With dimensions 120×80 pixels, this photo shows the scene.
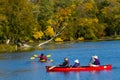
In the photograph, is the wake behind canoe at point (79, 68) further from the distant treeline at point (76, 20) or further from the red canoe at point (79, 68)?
the distant treeline at point (76, 20)

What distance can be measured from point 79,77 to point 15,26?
48.6m

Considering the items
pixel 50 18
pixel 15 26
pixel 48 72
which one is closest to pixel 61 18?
pixel 50 18

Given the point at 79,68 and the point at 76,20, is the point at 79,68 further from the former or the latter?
the point at 76,20

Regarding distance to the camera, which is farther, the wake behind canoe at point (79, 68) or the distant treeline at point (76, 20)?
the distant treeline at point (76, 20)

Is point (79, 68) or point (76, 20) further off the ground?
point (76, 20)

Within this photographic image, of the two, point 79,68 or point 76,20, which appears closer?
point 79,68

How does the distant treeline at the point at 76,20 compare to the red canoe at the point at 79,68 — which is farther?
the distant treeline at the point at 76,20

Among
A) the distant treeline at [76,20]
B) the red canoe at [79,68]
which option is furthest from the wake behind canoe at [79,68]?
the distant treeline at [76,20]

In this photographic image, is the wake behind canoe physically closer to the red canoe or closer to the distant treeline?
the red canoe

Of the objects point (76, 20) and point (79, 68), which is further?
point (76, 20)

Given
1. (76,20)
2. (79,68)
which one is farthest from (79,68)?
(76,20)

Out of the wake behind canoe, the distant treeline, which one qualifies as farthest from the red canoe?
the distant treeline

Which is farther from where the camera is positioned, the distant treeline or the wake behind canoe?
the distant treeline

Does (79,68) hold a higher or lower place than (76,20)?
lower
